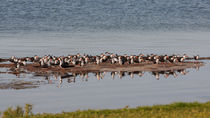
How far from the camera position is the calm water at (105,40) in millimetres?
30750

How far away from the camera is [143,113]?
76.1 ft

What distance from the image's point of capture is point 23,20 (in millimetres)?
96875

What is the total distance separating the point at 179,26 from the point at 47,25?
2111cm

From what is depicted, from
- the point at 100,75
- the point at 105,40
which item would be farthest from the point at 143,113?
the point at 105,40

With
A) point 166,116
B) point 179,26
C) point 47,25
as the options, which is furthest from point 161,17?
point 166,116

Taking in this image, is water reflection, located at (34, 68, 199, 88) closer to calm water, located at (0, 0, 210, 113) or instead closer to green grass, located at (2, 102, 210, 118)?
calm water, located at (0, 0, 210, 113)

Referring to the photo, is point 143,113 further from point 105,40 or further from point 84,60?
point 105,40

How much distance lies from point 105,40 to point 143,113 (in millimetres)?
44802

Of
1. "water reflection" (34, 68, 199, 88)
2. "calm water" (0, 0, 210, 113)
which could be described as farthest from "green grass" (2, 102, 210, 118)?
"water reflection" (34, 68, 199, 88)

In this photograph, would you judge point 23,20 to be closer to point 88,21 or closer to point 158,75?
point 88,21

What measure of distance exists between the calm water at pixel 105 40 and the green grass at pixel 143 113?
3.84 m

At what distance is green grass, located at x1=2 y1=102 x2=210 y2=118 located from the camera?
22.3m

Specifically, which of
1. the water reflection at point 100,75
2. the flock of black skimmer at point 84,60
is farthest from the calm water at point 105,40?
the flock of black skimmer at point 84,60

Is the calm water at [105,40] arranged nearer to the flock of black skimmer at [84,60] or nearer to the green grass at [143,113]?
the flock of black skimmer at [84,60]
